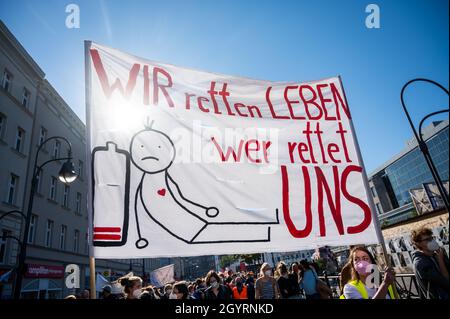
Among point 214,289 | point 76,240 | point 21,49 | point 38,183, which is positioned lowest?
point 214,289

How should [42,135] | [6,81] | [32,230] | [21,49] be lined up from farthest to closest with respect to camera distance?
1. [42,135]
2. [32,230]
3. [21,49]
4. [6,81]

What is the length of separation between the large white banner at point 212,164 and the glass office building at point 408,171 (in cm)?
5265

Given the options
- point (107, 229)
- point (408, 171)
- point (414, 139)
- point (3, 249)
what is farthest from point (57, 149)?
point (414, 139)

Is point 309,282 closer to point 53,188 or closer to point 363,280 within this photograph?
point 363,280

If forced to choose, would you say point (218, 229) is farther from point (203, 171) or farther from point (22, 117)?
point (22, 117)

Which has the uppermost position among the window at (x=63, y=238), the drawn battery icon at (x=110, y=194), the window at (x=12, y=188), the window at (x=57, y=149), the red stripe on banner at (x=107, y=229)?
the window at (x=57, y=149)

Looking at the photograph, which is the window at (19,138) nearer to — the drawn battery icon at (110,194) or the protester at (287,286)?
the protester at (287,286)

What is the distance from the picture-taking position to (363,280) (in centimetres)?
279

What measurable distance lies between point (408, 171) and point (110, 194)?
67.4m

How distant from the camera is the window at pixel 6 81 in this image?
54.4ft

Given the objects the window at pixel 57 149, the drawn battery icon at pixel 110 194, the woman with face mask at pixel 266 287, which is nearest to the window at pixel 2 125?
the window at pixel 57 149

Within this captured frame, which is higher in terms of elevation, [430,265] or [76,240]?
[76,240]

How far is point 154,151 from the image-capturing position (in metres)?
3.07
